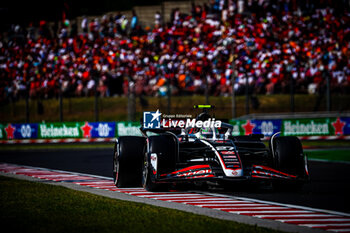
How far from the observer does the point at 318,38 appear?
35.1 m

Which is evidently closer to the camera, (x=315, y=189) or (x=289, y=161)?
(x=289, y=161)

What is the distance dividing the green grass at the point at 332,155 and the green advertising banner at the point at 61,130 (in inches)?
533

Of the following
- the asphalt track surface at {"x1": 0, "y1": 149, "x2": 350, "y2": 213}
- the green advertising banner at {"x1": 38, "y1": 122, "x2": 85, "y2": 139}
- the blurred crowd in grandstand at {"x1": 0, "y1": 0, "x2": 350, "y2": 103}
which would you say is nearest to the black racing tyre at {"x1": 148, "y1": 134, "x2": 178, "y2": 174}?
the asphalt track surface at {"x1": 0, "y1": 149, "x2": 350, "y2": 213}

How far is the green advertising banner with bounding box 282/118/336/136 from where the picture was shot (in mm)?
27453

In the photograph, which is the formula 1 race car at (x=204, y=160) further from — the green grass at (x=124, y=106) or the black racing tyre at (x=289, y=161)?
the green grass at (x=124, y=106)

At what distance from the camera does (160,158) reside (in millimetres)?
9711

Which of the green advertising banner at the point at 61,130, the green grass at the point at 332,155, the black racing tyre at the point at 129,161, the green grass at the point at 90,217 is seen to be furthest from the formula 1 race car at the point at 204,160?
the green advertising banner at the point at 61,130

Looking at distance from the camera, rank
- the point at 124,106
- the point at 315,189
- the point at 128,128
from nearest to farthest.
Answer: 1. the point at 315,189
2. the point at 128,128
3. the point at 124,106

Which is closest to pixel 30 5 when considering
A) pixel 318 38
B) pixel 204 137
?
pixel 318 38

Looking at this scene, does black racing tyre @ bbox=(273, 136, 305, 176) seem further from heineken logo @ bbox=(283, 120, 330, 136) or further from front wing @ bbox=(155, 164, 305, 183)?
heineken logo @ bbox=(283, 120, 330, 136)

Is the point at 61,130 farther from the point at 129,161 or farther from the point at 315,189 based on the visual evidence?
the point at 315,189

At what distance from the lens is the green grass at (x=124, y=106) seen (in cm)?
2926

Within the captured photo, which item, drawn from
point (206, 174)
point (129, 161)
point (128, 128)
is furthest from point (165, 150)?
point (128, 128)

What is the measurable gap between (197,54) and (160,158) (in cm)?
2750
